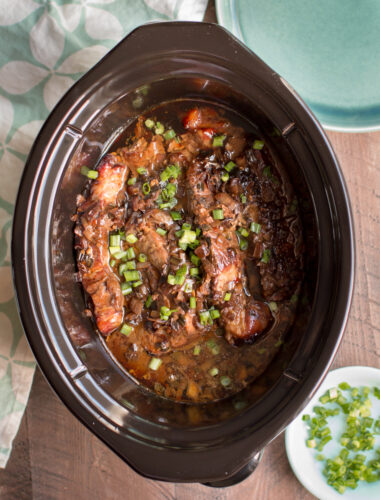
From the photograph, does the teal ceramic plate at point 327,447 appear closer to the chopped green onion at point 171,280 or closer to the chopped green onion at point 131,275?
the chopped green onion at point 171,280

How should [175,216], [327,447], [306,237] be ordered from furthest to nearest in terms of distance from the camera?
[327,447], [175,216], [306,237]

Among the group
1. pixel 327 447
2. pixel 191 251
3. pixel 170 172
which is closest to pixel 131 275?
pixel 191 251

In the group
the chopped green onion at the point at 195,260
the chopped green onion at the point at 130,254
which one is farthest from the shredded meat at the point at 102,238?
the chopped green onion at the point at 195,260

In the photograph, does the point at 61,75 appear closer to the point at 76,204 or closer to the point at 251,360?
the point at 76,204

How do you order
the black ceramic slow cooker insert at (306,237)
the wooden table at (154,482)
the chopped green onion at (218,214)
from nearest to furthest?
the black ceramic slow cooker insert at (306,237) → the chopped green onion at (218,214) → the wooden table at (154,482)

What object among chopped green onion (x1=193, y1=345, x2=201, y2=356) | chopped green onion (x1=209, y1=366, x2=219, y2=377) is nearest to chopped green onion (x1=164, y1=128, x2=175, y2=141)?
chopped green onion (x1=193, y1=345, x2=201, y2=356)

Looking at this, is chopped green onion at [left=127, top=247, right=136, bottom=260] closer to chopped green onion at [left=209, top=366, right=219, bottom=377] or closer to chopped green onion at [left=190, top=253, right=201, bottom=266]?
chopped green onion at [left=190, top=253, right=201, bottom=266]

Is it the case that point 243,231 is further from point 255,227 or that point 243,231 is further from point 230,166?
point 230,166

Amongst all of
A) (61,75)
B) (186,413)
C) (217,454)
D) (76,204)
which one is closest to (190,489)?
(186,413)
